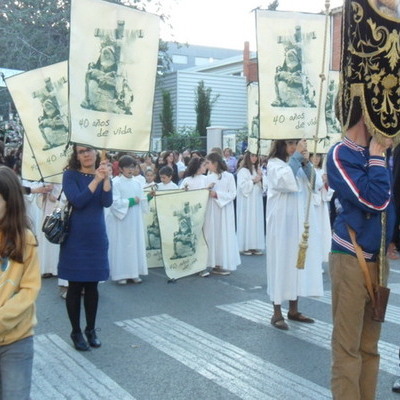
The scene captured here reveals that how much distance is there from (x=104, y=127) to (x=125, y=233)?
363cm

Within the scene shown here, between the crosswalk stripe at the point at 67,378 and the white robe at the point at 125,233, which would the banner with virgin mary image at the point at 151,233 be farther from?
the crosswalk stripe at the point at 67,378

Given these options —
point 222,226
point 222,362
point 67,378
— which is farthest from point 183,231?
point 67,378

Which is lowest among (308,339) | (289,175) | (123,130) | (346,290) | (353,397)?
(308,339)

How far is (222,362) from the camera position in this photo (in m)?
5.12

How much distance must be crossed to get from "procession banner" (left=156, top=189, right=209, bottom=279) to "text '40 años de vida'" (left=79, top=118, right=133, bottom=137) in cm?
339

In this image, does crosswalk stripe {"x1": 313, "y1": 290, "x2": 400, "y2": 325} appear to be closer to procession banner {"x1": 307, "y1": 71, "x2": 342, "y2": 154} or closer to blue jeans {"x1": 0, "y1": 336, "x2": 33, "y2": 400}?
procession banner {"x1": 307, "y1": 71, "x2": 342, "y2": 154}

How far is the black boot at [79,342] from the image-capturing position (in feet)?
17.8

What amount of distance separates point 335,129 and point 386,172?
210 inches

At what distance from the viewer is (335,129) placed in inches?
333

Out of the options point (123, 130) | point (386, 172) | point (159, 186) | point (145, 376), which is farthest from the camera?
point (159, 186)

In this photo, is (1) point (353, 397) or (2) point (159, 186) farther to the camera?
(2) point (159, 186)

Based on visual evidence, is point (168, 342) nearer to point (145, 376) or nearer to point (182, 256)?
point (145, 376)

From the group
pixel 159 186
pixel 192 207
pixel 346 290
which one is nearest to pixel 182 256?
pixel 192 207

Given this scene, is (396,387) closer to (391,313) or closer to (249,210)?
(391,313)
